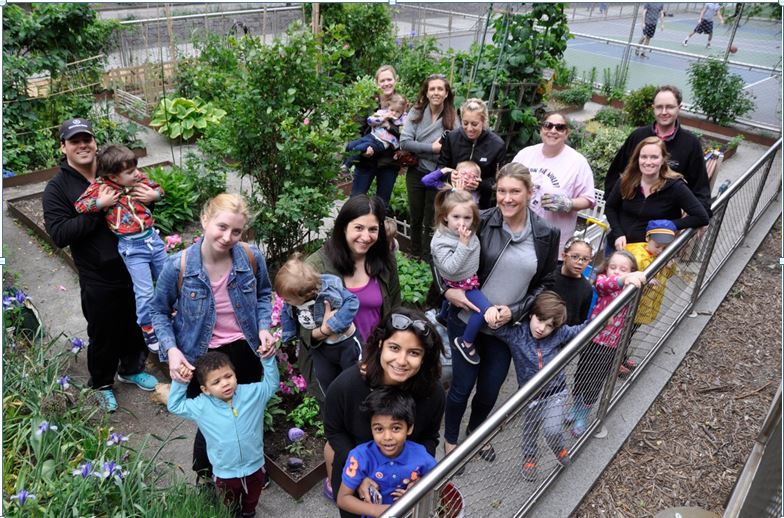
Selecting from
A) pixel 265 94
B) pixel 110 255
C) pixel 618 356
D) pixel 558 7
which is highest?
pixel 558 7

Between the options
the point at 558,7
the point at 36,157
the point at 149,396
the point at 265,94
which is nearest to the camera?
the point at 149,396

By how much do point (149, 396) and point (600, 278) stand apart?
3177mm

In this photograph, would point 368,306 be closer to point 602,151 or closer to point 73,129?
point 73,129

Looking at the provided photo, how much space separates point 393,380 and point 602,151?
21.0ft

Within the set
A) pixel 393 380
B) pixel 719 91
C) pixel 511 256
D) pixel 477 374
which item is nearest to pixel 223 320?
pixel 393 380

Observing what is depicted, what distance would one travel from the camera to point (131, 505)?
3.04 meters

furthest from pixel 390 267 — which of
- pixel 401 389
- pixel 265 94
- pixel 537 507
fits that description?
pixel 265 94

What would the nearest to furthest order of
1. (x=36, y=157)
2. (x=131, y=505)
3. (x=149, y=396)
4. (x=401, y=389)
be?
(x=401, y=389) → (x=131, y=505) → (x=149, y=396) → (x=36, y=157)

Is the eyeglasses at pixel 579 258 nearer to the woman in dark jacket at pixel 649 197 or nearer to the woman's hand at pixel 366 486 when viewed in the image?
the woman in dark jacket at pixel 649 197

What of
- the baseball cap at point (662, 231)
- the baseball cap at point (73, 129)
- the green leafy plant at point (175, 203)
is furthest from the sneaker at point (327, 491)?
the green leafy plant at point (175, 203)

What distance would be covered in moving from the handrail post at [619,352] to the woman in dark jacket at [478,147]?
1.59m

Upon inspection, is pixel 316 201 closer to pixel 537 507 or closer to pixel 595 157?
pixel 537 507

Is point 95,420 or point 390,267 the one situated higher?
point 390,267

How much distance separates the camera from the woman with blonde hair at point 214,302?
3252mm
